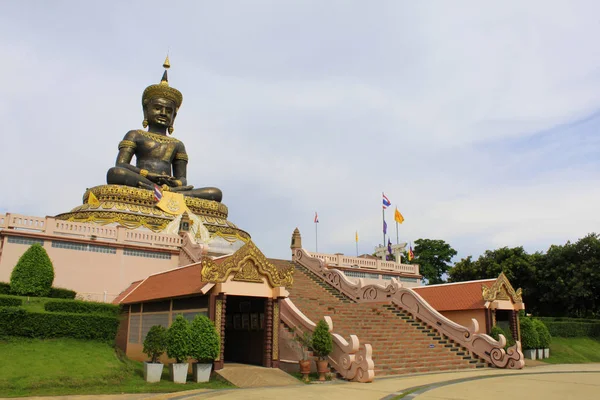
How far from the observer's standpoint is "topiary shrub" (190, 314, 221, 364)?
13273 mm

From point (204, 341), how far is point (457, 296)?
1329cm

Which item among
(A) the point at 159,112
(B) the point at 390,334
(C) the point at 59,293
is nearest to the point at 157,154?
(A) the point at 159,112

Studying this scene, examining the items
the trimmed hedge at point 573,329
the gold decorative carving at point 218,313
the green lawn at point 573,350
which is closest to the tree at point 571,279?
the trimmed hedge at point 573,329

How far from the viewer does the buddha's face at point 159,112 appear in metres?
41.2

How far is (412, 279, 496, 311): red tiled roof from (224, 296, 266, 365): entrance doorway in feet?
32.1

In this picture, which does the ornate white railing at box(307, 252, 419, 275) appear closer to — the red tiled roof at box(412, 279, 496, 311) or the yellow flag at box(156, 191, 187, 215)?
the red tiled roof at box(412, 279, 496, 311)

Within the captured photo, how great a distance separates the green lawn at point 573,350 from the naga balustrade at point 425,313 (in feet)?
16.4

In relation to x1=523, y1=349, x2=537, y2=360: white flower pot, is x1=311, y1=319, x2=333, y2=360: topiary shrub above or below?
above

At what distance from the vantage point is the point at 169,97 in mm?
41719

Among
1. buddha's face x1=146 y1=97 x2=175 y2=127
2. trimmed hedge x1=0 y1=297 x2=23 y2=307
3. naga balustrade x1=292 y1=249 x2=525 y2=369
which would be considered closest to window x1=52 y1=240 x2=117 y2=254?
trimmed hedge x1=0 y1=297 x2=23 y2=307

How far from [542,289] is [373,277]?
50.1 feet

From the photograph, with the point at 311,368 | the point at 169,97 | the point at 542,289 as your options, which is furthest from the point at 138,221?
the point at 542,289

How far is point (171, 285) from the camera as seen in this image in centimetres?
1727

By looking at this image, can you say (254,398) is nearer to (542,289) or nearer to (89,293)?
(89,293)
